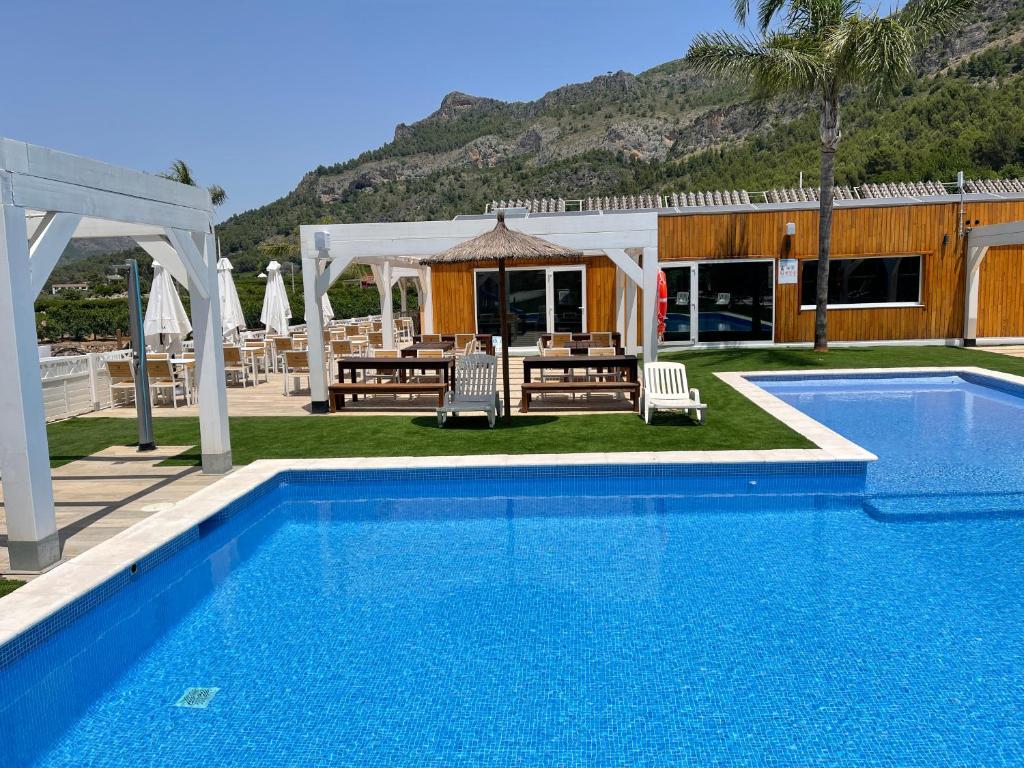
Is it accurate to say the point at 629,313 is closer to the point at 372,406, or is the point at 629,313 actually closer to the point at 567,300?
the point at 567,300

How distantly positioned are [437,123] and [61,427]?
91917mm

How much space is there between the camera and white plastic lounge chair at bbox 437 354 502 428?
32.3 ft

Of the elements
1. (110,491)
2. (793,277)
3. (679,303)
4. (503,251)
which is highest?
(503,251)

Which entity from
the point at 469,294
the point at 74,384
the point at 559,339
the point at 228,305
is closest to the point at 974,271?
the point at 559,339

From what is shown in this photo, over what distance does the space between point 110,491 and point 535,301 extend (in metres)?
12.8

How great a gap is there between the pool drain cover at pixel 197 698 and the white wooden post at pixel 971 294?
61.2 feet

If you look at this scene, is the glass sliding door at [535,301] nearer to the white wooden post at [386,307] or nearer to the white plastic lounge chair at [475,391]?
the white wooden post at [386,307]

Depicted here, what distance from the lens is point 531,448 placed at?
858cm

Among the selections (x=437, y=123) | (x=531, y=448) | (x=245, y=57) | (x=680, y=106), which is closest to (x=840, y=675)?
(x=531, y=448)

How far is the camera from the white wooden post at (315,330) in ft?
36.0

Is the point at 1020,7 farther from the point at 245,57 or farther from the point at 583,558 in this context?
the point at 583,558

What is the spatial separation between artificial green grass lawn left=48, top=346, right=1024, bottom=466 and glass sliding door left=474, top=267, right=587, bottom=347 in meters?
6.93

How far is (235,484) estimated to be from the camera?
287 inches

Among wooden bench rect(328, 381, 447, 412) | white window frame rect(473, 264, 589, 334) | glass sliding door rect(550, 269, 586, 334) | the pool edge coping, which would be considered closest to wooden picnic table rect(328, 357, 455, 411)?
wooden bench rect(328, 381, 447, 412)
